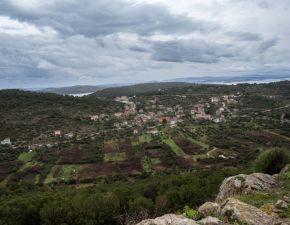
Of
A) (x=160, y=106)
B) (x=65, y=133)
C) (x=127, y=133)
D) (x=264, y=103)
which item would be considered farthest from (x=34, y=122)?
(x=264, y=103)

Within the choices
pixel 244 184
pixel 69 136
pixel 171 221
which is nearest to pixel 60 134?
pixel 69 136

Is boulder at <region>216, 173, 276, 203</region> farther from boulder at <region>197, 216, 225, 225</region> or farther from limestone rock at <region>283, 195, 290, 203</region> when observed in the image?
boulder at <region>197, 216, 225, 225</region>

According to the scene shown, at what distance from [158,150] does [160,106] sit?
3800 inches

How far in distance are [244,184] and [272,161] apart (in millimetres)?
10537

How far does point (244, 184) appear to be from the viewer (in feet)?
47.5

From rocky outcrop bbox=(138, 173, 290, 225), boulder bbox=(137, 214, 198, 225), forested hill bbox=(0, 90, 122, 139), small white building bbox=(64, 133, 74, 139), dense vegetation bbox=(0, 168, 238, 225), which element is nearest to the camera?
boulder bbox=(137, 214, 198, 225)

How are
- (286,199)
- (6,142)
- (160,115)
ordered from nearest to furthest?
(286,199) < (6,142) < (160,115)

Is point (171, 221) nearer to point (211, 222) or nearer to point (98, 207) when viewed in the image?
point (211, 222)

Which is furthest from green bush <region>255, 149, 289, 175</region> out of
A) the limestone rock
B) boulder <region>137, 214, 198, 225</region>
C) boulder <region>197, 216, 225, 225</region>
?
boulder <region>137, 214, 198, 225</region>

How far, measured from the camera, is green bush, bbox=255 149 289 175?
77.6ft

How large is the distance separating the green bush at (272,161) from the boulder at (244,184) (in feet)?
27.1

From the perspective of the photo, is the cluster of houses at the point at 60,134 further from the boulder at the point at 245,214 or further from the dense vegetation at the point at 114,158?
the boulder at the point at 245,214

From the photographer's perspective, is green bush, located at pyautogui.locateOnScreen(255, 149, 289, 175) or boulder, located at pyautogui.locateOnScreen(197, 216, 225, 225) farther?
green bush, located at pyautogui.locateOnScreen(255, 149, 289, 175)

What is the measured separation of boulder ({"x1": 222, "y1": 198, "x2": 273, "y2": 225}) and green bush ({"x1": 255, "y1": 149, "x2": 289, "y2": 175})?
49.8 feet
